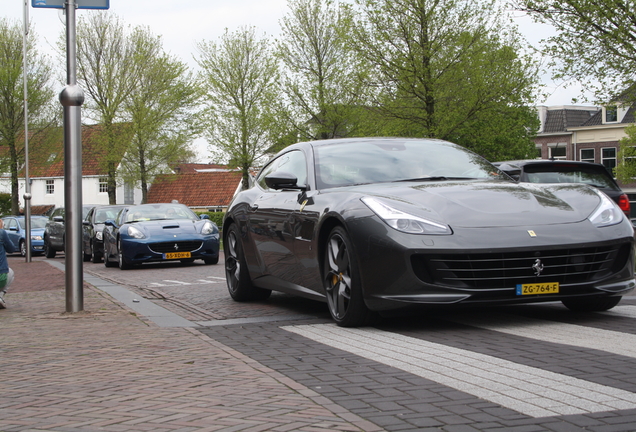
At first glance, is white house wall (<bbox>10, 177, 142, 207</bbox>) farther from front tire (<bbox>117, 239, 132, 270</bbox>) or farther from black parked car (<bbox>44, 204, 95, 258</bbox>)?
front tire (<bbox>117, 239, 132, 270</bbox>)

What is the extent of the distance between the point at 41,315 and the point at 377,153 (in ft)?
11.3

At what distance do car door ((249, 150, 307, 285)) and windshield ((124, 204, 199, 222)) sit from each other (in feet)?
31.3

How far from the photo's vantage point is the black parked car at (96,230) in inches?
770

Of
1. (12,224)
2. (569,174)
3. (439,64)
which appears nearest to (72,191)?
(569,174)

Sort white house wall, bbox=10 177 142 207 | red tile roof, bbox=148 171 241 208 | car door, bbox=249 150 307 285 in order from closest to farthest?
car door, bbox=249 150 307 285
red tile roof, bbox=148 171 241 208
white house wall, bbox=10 177 142 207

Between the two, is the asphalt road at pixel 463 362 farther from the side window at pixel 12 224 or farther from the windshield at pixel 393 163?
the side window at pixel 12 224

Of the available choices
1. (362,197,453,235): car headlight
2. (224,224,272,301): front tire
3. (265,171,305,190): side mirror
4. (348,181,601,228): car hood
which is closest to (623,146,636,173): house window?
(224,224,272,301): front tire

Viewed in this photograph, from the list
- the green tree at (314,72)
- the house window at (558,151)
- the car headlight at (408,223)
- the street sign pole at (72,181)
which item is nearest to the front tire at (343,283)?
the car headlight at (408,223)

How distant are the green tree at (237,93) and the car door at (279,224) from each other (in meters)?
39.8

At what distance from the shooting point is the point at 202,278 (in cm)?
1279

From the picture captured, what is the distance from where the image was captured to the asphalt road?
3.41 metres

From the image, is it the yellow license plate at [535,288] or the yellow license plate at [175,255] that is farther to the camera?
the yellow license plate at [175,255]

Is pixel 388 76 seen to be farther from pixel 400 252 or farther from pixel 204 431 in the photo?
pixel 204 431

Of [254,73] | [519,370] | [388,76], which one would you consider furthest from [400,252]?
[254,73]
